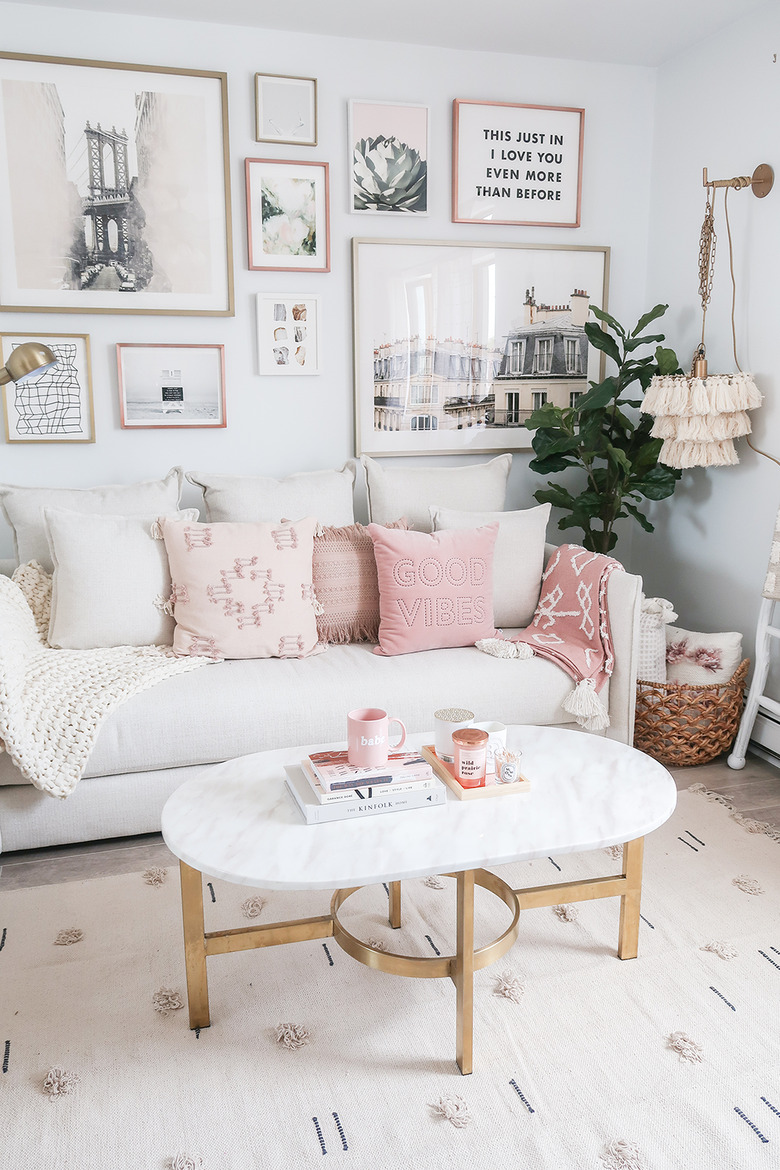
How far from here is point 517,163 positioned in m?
3.39

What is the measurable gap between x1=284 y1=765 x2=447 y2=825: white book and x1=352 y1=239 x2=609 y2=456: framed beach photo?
1.95 metres


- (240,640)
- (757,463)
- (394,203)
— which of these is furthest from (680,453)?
(240,640)

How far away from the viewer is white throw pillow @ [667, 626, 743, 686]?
303 centimetres

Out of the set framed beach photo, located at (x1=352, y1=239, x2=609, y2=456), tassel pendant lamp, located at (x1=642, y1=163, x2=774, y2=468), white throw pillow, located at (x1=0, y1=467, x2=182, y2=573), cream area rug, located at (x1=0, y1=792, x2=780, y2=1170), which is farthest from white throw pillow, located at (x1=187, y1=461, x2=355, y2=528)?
cream area rug, located at (x1=0, y1=792, x2=780, y2=1170)

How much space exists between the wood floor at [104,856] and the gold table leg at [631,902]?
0.88m

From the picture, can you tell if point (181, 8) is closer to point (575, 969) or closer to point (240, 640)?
point (240, 640)

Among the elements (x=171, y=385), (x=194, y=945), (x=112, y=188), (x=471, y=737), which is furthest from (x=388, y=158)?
(x=194, y=945)

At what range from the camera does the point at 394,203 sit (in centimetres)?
329

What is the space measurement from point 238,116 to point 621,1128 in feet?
10.5

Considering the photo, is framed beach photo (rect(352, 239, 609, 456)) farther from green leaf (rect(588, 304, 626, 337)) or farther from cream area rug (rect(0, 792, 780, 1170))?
cream area rug (rect(0, 792, 780, 1170))

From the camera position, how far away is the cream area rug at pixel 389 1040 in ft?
4.81

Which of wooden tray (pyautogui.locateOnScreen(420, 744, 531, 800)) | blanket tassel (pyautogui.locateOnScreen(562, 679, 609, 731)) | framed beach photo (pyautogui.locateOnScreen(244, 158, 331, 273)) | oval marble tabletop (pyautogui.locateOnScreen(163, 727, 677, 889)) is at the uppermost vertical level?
framed beach photo (pyautogui.locateOnScreen(244, 158, 331, 273))

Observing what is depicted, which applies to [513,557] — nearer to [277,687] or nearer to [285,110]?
[277,687]

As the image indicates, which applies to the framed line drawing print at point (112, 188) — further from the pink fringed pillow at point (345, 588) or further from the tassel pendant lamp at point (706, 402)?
the tassel pendant lamp at point (706, 402)
